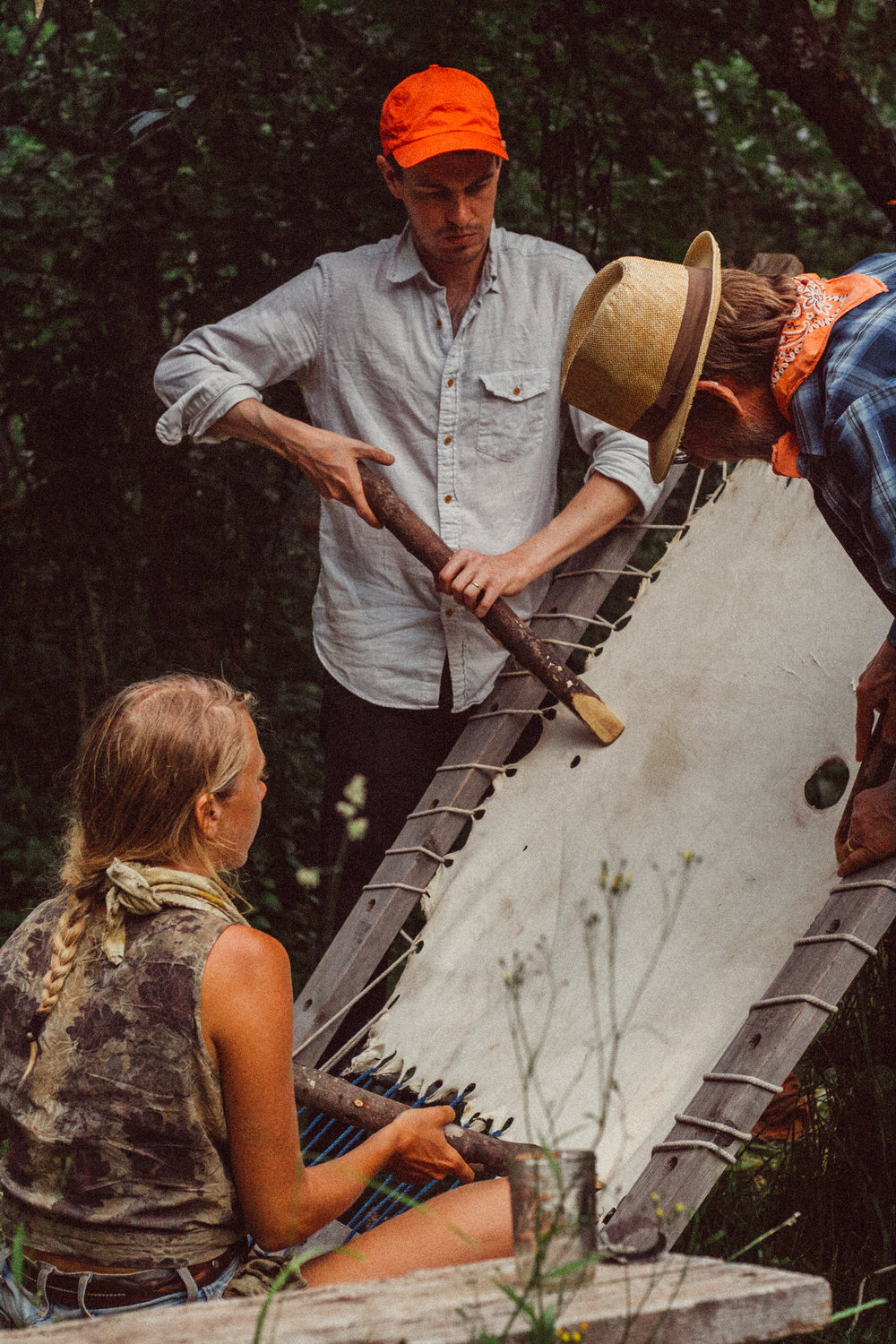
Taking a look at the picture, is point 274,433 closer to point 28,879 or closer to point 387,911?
point 387,911

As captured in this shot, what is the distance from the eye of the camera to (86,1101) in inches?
60.3

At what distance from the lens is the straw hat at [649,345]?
197 cm

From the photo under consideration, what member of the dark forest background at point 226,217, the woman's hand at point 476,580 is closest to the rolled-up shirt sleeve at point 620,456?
the woman's hand at point 476,580

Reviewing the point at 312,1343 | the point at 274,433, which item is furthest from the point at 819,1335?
the point at 274,433

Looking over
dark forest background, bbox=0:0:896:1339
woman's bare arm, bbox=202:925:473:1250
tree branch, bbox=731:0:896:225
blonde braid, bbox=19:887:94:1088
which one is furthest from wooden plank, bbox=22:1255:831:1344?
tree branch, bbox=731:0:896:225

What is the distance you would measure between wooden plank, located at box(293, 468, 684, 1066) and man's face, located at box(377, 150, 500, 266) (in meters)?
0.65

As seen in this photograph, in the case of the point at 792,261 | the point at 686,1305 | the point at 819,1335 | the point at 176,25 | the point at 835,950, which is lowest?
the point at 819,1335

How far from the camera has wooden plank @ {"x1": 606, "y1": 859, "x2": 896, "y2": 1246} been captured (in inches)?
70.3

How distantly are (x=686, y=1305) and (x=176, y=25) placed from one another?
133 inches

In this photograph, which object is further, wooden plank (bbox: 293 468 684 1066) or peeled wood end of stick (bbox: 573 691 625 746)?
peeled wood end of stick (bbox: 573 691 625 746)

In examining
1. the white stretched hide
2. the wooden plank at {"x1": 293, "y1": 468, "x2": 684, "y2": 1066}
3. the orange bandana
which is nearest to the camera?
the orange bandana

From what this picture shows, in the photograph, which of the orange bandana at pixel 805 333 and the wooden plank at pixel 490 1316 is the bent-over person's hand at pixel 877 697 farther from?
the wooden plank at pixel 490 1316

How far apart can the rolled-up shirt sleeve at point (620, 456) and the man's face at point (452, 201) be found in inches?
16.1

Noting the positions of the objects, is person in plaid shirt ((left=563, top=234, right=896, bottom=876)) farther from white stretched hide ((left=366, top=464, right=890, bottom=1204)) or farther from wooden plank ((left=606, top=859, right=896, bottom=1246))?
white stretched hide ((left=366, top=464, right=890, bottom=1204))
